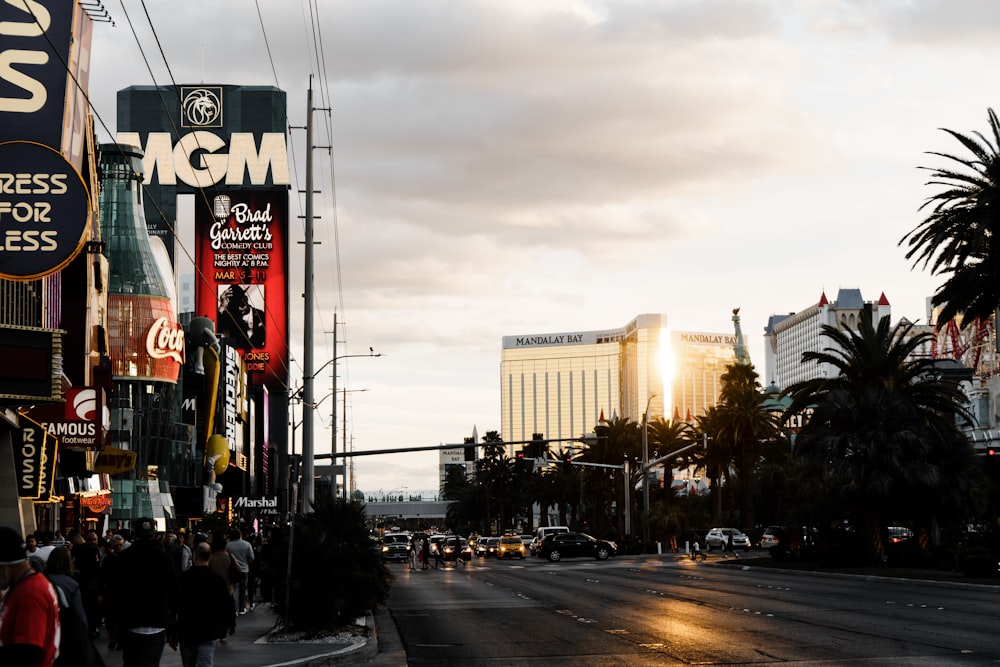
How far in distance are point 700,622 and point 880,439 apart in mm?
27486

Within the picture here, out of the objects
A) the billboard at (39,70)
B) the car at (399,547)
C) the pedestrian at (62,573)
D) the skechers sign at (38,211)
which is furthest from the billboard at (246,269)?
the pedestrian at (62,573)

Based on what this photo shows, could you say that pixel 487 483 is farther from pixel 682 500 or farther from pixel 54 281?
pixel 54 281

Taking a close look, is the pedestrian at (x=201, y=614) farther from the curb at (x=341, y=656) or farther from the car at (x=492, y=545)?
the car at (x=492, y=545)

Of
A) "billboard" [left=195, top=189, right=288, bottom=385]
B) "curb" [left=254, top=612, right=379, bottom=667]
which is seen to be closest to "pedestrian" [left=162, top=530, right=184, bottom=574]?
"curb" [left=254, top=612, right=379, bottom=667]

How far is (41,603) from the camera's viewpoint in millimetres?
7715

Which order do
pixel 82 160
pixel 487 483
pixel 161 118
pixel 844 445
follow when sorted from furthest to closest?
pixel 487 483, pixel 161 118, pixel 844 445, pixel 82 160

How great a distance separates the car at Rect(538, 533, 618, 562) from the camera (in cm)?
7281

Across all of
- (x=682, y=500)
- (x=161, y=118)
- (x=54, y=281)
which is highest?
(x=161, y=118)

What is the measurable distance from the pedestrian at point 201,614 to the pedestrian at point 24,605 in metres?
4.88

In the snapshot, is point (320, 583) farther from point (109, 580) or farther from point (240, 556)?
point (109, 580)

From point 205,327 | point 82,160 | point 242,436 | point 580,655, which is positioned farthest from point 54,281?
point 242,436

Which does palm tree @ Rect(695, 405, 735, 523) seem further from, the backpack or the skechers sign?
the backpack

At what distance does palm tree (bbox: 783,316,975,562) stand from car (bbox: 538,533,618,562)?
70.5ft

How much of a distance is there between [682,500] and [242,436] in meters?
54.1
